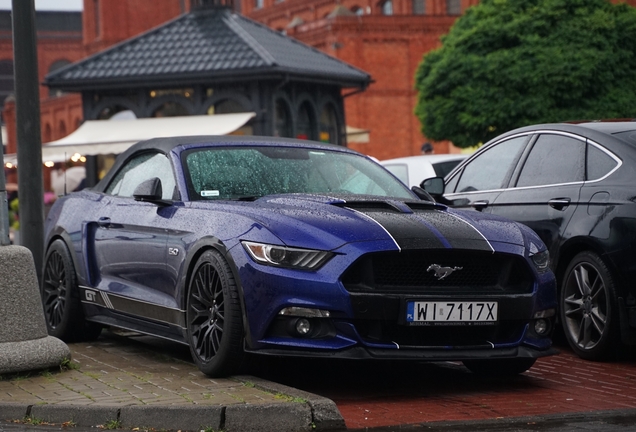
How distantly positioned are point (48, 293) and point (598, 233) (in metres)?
4.30

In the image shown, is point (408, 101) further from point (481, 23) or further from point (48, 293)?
point (48, 293)

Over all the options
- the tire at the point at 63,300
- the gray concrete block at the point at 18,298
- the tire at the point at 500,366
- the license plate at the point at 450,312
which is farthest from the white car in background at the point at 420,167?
the license plate at the point at 450,312

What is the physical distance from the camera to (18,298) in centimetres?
760

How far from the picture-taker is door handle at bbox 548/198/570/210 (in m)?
8.73

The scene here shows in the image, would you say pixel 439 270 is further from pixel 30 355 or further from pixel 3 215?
pixel 3 215

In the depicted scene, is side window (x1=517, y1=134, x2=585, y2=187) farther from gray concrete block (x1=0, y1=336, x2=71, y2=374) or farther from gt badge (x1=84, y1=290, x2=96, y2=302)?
gray concrete block (x1=0, y1=336, x2=71, y2=374)

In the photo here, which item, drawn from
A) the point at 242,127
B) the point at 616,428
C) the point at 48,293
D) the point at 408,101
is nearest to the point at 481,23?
the point at 242,127

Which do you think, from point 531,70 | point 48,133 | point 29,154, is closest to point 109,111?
point 531,70

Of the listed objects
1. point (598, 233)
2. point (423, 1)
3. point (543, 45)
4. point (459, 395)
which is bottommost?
point (459, 395)

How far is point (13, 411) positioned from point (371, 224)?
2.16 meters

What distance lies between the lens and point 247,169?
26.8 feet

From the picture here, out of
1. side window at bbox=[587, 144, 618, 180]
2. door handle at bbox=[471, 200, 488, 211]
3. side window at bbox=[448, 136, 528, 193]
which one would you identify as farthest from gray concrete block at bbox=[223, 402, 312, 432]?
side window at bbox=[448, 136, 528, 193]

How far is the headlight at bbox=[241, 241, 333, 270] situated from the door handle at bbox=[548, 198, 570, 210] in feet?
8.85

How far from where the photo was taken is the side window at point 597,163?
859 centimetres
